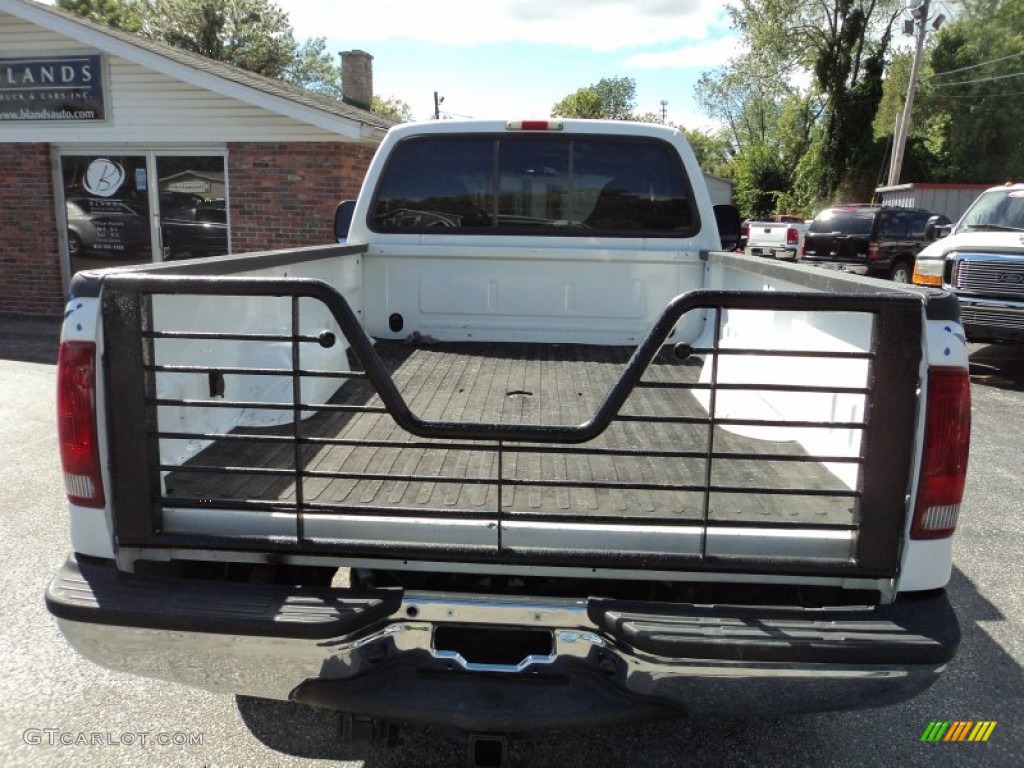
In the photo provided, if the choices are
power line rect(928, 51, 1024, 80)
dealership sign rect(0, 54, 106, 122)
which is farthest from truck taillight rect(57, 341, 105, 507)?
power line rect(928, 51, 1024, 80)

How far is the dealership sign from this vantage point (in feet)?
36.6

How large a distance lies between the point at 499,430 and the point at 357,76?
70.5 ft

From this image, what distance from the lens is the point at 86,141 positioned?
11.5 meters

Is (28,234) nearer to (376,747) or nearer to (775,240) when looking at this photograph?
(376,747)

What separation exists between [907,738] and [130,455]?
2.78m

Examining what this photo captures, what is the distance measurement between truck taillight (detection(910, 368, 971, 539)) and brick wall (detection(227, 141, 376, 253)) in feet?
32.7

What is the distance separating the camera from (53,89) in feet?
37.1

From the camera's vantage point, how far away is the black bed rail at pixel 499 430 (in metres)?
1.91

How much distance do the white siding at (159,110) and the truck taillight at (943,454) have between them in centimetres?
1022

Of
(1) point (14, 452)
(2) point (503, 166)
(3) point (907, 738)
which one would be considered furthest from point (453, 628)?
(1) point (14, 452)

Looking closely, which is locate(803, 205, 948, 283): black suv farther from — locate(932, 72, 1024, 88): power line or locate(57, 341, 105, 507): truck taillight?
locate(932, 72, 1024, 88): power line

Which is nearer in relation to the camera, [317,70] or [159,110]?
[159,110]

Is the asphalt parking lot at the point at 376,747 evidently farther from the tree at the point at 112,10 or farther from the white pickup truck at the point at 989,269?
the tree at the point at 112,10

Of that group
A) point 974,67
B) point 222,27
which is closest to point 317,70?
point 222,27
